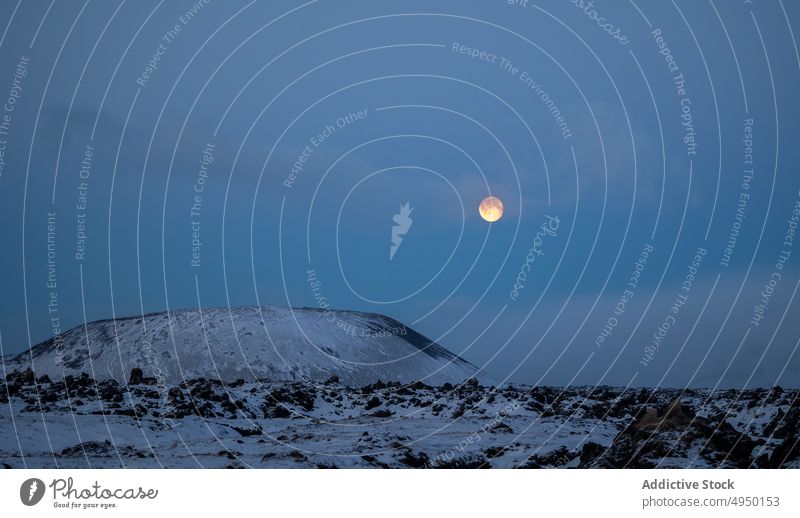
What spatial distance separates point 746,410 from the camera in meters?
29.8

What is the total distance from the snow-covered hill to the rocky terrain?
36.0 ft

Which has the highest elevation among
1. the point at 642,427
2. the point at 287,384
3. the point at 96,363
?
the point at 642,427

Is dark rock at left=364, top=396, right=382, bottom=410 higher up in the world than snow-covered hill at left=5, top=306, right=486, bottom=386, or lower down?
higher up

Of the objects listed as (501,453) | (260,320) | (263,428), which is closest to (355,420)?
(263,428)
